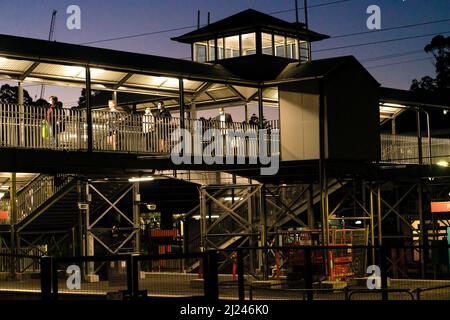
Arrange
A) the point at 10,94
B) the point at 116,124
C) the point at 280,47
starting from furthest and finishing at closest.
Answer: the point at 10,94 < the point at 280,47 < the point at 116,124

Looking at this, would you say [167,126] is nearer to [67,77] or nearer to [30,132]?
[67,77]

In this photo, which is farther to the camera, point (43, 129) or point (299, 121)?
A: point (299, 121)

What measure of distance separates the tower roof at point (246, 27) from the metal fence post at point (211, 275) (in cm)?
2394

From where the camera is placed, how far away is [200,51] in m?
42.6

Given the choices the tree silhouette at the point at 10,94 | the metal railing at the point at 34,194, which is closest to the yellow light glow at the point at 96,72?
the metal railing at the point at 34,194

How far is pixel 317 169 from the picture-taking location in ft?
120

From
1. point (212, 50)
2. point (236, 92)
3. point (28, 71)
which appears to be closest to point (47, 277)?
point (28, 71)

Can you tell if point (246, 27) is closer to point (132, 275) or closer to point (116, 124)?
point (116, 124)

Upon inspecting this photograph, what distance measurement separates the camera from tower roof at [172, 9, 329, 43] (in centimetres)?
4109

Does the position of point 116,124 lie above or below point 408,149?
above

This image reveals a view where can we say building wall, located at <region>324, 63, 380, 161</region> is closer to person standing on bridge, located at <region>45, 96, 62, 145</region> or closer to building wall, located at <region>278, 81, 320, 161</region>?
building wall, located at <region>278, 81, 320, 161</region>

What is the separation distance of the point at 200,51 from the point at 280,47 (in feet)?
11.3

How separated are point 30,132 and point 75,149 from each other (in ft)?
5.22

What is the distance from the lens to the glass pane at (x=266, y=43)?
41.3m
